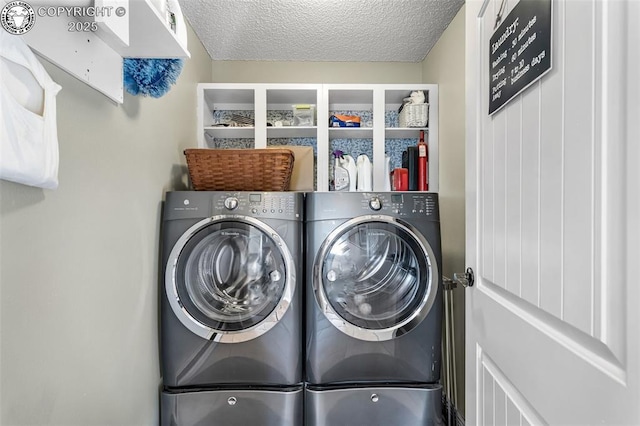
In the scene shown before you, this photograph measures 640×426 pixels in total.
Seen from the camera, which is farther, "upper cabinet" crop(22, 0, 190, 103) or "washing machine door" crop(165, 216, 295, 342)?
"washing machine door" crop(165, 216, 295, 342)

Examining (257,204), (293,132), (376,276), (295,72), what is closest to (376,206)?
(376,276)

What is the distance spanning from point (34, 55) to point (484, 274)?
1345mm

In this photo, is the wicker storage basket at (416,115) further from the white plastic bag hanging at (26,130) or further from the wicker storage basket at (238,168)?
the white plastic bag hanging at (26,130)

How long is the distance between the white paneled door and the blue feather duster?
1083 mm

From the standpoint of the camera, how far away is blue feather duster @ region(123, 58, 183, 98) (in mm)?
1189

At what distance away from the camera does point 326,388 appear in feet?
5.53

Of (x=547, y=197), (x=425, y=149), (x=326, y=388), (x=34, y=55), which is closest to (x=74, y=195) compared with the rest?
(x=34, y=55)

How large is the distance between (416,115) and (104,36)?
6.13ft

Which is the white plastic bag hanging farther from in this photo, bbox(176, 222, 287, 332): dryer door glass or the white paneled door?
the white paneled door

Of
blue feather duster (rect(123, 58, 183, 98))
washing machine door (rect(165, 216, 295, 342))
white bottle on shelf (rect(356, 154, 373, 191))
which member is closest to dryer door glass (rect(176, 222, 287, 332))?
washing machine door (rect(165, 216, 295, 342))

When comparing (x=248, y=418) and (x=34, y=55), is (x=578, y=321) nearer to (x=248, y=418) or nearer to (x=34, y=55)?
(x=34, y=55)

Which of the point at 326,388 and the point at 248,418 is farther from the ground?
the point at 326,388

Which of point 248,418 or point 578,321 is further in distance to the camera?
point 248,418

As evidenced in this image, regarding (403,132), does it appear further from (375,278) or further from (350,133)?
(375,278)
